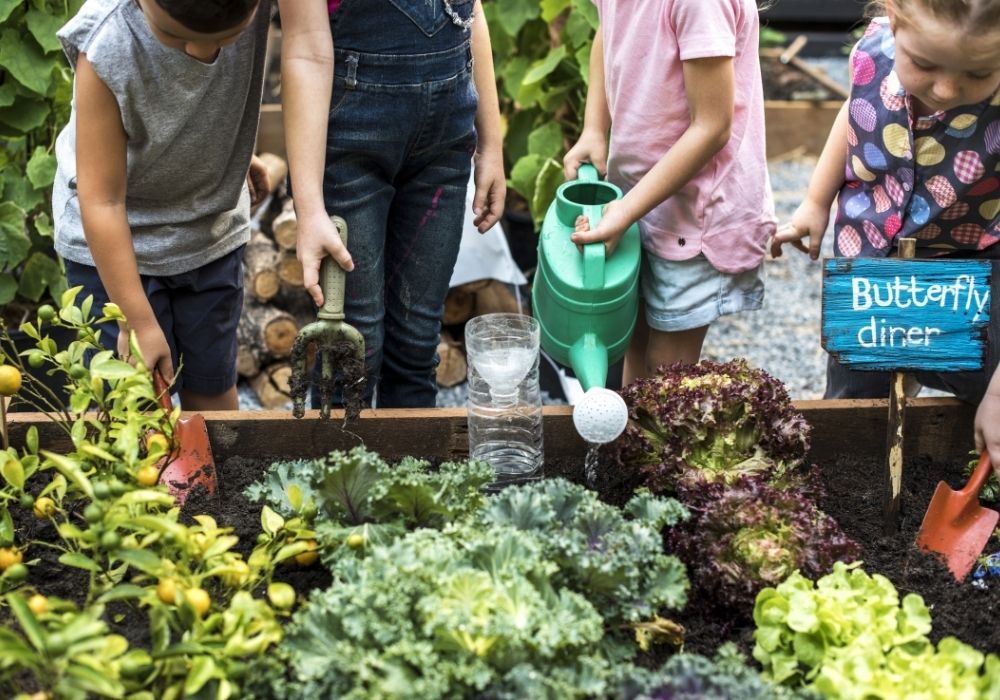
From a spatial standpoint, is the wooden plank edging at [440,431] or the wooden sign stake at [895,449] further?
the wooden plank edging at [440,431]

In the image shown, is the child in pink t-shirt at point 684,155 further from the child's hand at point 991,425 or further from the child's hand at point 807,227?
the child's hand at point 991,425

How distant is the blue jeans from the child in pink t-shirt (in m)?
0.28

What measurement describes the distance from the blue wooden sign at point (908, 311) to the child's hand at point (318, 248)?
83 centimetres

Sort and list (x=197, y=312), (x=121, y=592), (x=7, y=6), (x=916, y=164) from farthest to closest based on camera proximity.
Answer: (x=7, y=6) < (x=197, y=312) < (x=916, y=164) < (x=121, y=592)

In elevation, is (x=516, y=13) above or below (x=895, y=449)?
above

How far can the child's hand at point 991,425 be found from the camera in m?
1.67

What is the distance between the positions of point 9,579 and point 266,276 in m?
1.92

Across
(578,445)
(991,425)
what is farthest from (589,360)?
(991,425)

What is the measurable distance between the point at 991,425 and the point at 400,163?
3.76 ft

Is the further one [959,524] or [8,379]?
[959,524]

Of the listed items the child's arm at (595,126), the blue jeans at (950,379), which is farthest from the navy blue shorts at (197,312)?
the blue jeans at (950,379)

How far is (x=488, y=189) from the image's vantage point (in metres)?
2.16

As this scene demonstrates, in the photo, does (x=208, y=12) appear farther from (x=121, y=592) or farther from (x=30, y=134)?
(x=30, y=134)

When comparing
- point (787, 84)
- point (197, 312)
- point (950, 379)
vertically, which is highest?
point (787, 84)
